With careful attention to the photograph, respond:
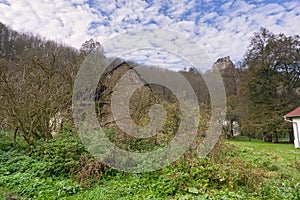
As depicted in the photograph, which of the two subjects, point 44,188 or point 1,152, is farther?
point 1,152

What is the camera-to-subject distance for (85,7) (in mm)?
6875

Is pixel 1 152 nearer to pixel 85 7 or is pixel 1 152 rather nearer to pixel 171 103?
pixel 171 103

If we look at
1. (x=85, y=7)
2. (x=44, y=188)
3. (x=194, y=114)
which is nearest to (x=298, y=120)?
(x=194, y=114)

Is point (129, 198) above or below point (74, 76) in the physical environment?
below

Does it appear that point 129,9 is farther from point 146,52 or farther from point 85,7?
point 146,52

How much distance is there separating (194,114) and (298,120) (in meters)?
8.97

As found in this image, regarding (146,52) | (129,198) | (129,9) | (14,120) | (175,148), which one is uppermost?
(129,9)

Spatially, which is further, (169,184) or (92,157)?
(92,157)

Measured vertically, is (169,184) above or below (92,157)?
below

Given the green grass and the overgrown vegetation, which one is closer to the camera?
the green grass

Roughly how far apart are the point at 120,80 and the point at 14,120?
9.90 feet

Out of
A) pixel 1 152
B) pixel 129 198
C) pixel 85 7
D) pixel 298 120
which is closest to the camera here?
pixel 129 198

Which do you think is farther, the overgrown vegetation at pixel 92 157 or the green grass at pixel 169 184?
the overgrown vegetation at pixel 92 157

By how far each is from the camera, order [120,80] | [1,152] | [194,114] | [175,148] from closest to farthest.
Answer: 1. [175,148]
2. [194,114]
3. [1,152]
4. [120,80]
